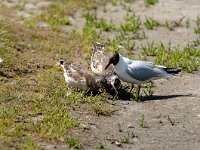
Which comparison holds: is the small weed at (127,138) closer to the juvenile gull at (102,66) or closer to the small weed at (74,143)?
the small weed at (74,143)

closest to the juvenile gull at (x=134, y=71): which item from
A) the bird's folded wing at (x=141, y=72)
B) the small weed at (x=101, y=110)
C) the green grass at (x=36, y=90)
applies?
the bird's folded wing at (x=141, y=72)

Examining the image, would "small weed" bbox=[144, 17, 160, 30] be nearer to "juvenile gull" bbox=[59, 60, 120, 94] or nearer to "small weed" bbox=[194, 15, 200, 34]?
"small weed" bbox=[194, 15, 200, 34]

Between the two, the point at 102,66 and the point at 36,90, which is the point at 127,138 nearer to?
the point at 36,90

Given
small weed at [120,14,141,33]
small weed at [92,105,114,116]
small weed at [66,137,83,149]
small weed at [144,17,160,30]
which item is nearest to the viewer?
small weed at [66,137,83,149]

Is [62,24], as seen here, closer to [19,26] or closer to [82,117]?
[19,26]

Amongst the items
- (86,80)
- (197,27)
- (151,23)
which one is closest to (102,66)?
(86,80)

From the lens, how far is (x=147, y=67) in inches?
375

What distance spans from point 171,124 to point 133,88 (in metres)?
1.77

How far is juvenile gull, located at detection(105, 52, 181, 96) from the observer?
937cm

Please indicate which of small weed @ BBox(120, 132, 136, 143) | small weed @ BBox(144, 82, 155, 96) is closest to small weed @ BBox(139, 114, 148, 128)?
small weed @ BBox(120, 132, 136, 143)

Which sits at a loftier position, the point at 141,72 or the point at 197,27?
the point at 141,72

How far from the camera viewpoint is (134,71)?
30.8 ft

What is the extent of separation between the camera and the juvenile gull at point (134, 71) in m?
9.37

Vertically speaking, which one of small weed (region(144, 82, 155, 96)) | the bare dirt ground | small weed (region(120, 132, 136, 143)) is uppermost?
small weed (region(120, 132, 136, 143))
